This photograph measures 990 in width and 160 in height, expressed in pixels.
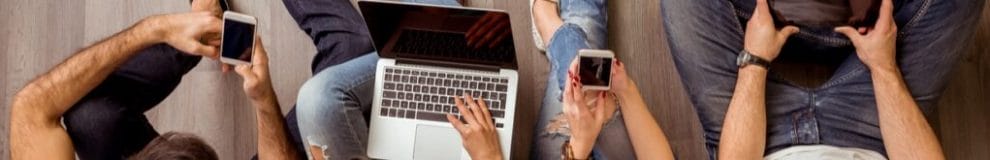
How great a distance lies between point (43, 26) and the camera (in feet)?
5.46

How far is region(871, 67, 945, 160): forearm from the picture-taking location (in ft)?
4.19

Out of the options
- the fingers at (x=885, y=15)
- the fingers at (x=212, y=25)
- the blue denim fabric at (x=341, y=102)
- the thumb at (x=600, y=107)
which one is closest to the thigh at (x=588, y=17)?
the thumb at (x=600, y=107)

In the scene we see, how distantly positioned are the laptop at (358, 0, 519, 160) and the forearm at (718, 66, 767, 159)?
1.13 feet

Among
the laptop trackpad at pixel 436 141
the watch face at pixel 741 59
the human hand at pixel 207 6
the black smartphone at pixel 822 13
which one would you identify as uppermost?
the black smartphone at pixel 822 13

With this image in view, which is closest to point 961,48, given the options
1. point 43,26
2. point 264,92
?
point 264,92

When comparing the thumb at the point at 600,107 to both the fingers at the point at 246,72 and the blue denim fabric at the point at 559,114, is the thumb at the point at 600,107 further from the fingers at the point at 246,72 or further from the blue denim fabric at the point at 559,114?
the fingers at the point at 246,72

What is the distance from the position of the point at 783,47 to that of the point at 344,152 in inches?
30.8

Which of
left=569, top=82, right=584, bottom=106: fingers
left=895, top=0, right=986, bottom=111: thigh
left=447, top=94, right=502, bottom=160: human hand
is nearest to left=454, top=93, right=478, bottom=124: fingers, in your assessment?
left=447, top=94, right=502, bottom=160: human hand

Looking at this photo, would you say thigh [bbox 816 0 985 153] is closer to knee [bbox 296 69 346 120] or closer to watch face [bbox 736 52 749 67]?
watch face [bbox 736 52 749 67]

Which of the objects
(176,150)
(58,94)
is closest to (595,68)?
(176,150)

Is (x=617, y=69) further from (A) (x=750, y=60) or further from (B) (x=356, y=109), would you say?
(B) (x=356, y=109)

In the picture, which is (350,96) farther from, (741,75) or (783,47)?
(783,47)

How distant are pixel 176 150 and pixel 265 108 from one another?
0.49ft

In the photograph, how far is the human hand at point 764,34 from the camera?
1327mm
